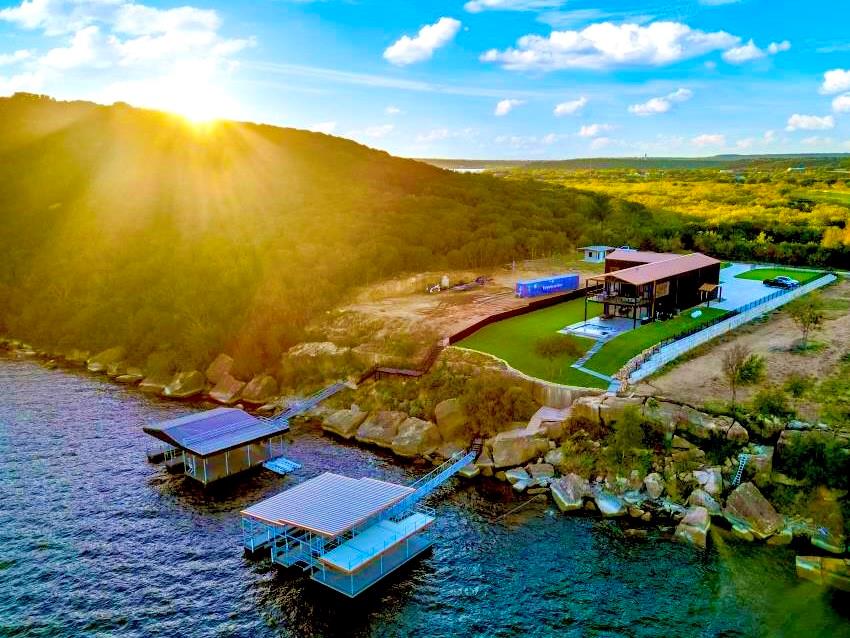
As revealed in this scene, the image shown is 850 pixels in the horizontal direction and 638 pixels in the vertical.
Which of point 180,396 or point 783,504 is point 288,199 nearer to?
point 180,396

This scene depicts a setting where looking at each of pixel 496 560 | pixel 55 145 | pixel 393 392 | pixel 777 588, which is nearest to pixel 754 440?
pixel 777 588

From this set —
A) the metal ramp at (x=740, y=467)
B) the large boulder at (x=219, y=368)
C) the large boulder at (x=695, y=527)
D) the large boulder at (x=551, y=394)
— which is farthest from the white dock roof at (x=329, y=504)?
the large boulder at (x=219, y=368)

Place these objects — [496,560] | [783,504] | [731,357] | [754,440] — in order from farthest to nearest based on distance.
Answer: [731,357] < [754,440] < [783,504] < [496,560]

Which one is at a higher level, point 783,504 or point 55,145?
point 55,145

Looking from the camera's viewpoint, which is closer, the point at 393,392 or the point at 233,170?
the point at 393,392

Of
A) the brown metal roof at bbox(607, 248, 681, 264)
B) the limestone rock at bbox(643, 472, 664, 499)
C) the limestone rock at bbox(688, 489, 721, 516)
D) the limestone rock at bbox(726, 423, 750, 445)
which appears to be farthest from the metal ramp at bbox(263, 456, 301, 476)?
the brown metal roof at bbox(607, 248, 681, 264)

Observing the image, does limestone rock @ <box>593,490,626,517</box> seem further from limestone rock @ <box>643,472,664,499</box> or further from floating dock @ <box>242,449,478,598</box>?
floating dock @ <box>242,449,478,598</box>

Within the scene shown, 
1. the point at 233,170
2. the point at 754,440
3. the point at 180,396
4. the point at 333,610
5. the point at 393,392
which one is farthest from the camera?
→ the point at 233,170
